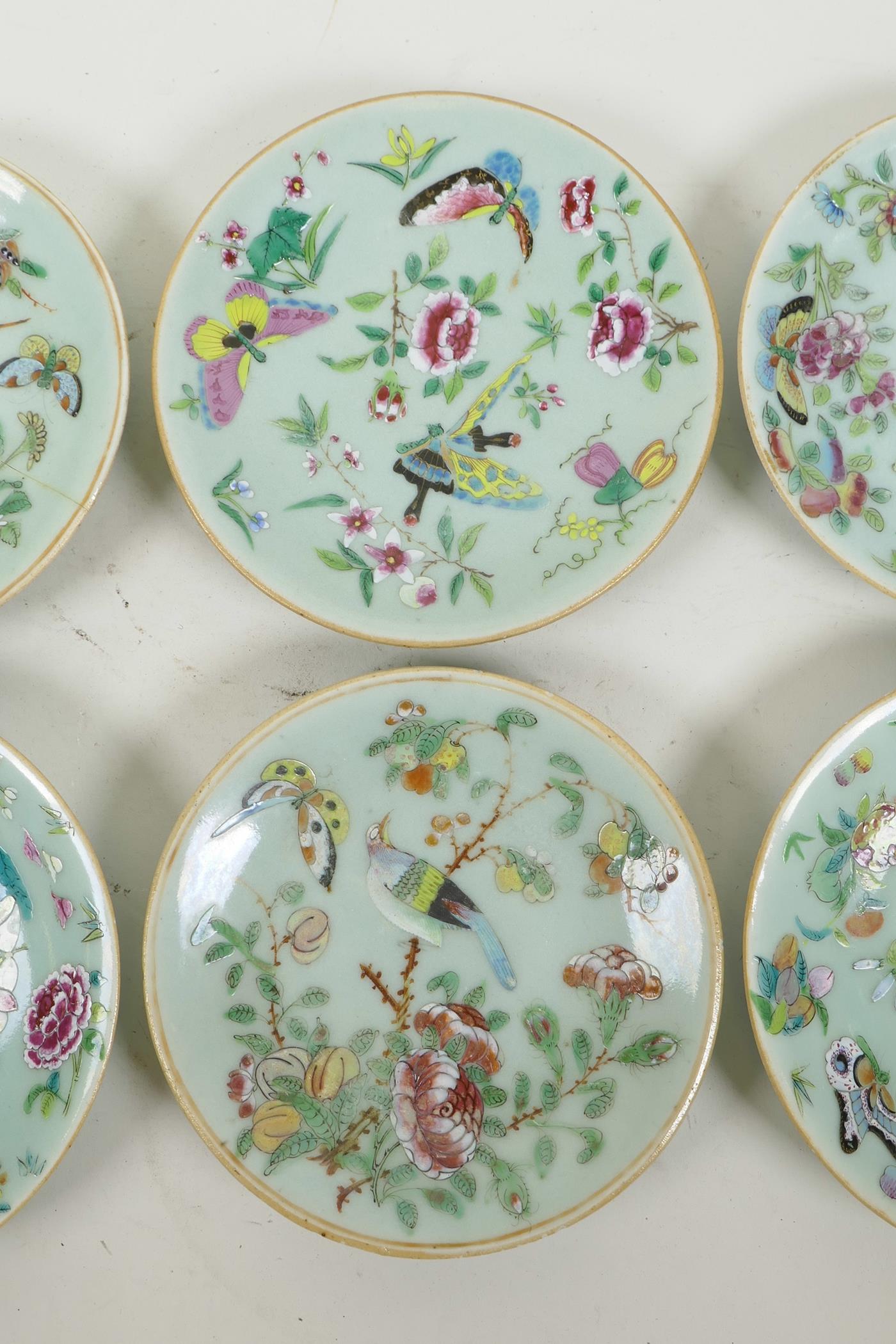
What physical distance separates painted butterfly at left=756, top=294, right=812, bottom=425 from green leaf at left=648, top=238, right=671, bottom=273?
11cm

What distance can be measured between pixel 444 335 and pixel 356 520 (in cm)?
21

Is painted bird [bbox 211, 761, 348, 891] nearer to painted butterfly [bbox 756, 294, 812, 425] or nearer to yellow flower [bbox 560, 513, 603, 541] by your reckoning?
yellow flower [bbox 560, 513, 603, 541]

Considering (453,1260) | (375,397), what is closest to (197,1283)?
(453,1260)

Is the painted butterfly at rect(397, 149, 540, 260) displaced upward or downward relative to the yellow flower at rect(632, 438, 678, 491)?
upward

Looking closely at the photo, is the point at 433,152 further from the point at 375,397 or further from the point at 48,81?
the point at 48,81

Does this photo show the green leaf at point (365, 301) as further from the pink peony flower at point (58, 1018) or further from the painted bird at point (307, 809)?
the pink peony flower at point (58, 1018)

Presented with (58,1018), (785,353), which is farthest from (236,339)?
A: (58,1018)

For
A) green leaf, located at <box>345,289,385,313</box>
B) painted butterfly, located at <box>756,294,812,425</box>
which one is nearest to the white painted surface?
painted butterfly, located at <box>756,294,812,425</box>

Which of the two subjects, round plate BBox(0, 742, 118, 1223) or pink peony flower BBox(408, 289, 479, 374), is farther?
pink peony flower BBox(408, 289, 479, 374)

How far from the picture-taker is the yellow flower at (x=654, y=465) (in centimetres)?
91

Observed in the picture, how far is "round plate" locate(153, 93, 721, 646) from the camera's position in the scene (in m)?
0.91

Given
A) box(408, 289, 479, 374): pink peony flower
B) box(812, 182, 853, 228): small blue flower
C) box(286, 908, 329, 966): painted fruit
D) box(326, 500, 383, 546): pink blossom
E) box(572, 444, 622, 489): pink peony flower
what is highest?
box(812, 182, 853, 228): small blue flower

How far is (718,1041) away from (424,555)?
1.84 feet

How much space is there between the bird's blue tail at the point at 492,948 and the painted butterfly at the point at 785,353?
1.88 ft
